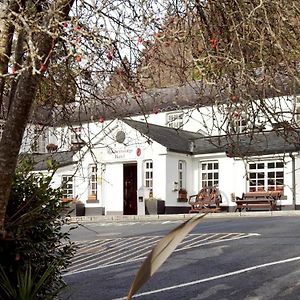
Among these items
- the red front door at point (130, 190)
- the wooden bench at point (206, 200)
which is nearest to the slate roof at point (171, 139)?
the red front door at point (130, 190)

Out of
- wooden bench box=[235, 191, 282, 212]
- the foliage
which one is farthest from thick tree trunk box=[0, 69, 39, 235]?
wooden bench box=[235, 191, 282, 212]

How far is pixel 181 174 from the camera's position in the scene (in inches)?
1244

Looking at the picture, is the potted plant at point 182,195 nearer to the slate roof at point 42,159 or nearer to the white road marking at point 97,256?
the white road marking at point 97,256

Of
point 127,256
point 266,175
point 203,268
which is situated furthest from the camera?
point 266,175

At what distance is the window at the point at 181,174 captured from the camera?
103 ft

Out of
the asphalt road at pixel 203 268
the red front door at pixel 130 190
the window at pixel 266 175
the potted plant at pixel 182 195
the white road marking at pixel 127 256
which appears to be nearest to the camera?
the asphalt road at pixel 203 268

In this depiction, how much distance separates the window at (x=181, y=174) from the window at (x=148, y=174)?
1516 mm

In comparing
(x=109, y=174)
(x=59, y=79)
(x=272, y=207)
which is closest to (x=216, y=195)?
(x=272, y=207)

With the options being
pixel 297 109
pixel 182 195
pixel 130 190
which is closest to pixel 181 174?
pixel 182 195

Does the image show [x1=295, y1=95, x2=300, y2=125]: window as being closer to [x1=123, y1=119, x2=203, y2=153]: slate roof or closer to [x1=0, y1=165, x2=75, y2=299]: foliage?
[x1=0, y1=165, x2=75, y2=299]: foliage

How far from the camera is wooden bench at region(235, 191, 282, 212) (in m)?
27.8

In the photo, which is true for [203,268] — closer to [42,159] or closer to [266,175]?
[42,159]

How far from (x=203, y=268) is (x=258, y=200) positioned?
18293mm

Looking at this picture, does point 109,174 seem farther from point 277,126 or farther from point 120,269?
point 277,126
